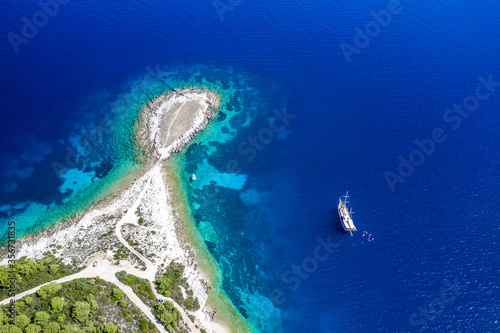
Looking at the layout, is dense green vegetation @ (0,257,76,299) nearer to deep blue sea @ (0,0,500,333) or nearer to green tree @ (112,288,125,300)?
green tree @ (112,288,125,300)

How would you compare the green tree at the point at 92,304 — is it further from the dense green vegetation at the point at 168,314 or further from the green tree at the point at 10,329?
the green tree at the point at 10,329

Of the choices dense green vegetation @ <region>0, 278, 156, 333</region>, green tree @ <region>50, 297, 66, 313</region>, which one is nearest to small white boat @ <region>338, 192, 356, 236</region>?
dense green vegetation @ <region>0, 278, 156, 333</region>

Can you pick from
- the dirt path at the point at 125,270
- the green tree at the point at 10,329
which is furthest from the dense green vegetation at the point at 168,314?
the green tree at the point at 10,329

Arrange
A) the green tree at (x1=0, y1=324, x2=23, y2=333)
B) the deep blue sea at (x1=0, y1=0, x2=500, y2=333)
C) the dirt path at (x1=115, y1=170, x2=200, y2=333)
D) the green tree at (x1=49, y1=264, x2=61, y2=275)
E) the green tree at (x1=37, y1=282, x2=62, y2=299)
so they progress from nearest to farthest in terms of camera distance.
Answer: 1. the green tree at (x1=0, y1=324, x2=23, y2=333)
2. the green tree at (x1=37, y1=282, x2=62, y2=299)
3. the dirt path at (x1=115, y1=170, x2=200, y2=333)
4. the green tree at (x1=49, y1=264, x2=61, y2=275)
5. the deep blue sea at (x1=0, y1=0, x2=500, y2=333)

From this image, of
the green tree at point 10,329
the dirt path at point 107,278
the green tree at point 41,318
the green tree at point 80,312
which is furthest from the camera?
the dirt path at point 107,278

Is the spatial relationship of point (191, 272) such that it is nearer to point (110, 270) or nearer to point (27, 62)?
point (110, 270)

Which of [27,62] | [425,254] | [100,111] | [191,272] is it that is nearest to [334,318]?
[425,254]

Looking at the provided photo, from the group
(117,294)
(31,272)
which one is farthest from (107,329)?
(31,272)
